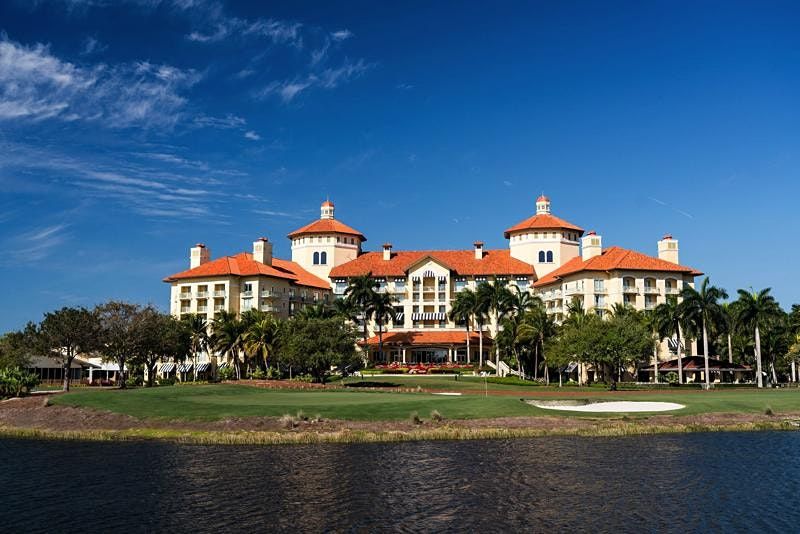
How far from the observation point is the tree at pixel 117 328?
83812 millimetres

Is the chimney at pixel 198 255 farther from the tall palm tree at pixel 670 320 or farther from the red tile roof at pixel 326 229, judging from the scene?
the tall palm tree at pixel 670 320

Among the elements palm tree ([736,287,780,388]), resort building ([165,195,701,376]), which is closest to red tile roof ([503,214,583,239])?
resort building ([165,195,701,376])

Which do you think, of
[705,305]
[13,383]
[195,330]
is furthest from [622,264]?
[13,383]

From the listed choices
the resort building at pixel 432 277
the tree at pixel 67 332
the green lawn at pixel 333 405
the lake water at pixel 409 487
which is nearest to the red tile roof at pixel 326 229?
the resort building at pixel 432 277

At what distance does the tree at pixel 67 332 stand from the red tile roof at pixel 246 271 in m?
38.5

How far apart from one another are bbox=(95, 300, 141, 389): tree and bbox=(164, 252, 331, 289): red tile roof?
34.4 m

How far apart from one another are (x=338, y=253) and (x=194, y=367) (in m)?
34.7

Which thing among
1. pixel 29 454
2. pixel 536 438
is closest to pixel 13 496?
pixel 29 454

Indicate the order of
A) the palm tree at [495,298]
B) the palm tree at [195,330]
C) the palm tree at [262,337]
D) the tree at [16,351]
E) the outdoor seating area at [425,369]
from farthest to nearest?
the palm tree at [495,298] → the outdoor seating area at [425,369] → the palm tree at [195,330] → the palm tree at [262,337] → the tree at [16,351]

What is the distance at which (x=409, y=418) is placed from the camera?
48.3 m

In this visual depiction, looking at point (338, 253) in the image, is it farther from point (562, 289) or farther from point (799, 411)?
point (799, 411)

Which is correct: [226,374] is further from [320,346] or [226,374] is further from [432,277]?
[432,277]

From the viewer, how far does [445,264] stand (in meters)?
127

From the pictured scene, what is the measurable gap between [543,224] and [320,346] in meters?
60.2
